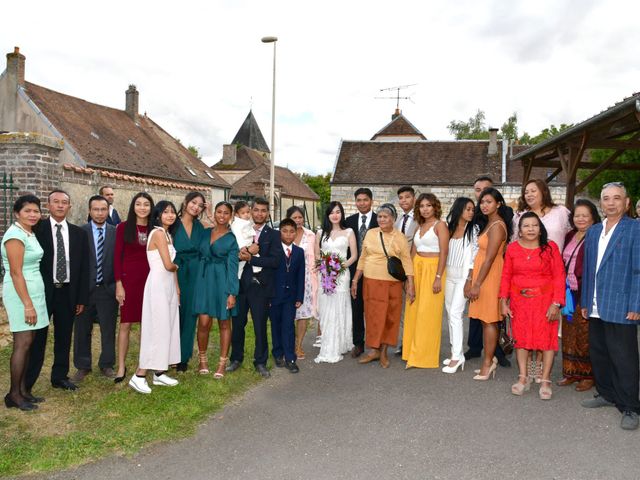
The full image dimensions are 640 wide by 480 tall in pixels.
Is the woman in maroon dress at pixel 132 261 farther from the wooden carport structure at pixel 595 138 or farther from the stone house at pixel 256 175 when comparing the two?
the stone house at pixel 256 175

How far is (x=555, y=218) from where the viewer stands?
5.93 metres

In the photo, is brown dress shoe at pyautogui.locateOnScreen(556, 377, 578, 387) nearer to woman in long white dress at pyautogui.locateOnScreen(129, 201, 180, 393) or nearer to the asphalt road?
the asphalt road

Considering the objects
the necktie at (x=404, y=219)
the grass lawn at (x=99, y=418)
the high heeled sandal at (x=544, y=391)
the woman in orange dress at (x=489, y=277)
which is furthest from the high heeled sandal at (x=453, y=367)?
the grass lawn at (x=99, y=418)

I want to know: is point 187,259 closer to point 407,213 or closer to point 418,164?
point 407,213

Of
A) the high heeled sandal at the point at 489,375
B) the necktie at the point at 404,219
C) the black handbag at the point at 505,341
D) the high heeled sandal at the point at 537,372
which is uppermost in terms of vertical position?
the necktie at the point at 404,219

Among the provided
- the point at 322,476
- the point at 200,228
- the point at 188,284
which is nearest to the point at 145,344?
the point at 188,284

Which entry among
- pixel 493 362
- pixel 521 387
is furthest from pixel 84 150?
pixel 521 387

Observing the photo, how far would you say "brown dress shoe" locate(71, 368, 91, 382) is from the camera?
5.64 meters

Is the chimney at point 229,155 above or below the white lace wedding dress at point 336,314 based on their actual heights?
above

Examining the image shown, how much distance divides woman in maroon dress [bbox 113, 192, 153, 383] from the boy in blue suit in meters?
1.51

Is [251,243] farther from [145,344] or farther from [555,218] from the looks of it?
[555,218]

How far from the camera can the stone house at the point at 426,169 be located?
29.1 m

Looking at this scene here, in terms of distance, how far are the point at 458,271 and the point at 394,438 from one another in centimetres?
242

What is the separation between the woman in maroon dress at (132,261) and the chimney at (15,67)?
75.7 ft
